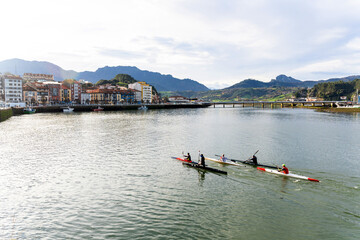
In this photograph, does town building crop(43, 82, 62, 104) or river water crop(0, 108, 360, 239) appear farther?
town building crop(43, 82, 62, 104)

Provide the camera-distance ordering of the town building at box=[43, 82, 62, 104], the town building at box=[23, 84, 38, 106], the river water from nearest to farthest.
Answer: the river water
the town building at box=[23, 84, 38, 106]
the town building at box=[43, 82, 62, 104]

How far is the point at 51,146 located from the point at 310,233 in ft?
156

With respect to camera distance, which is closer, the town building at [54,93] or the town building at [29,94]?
the town building at [29,94]

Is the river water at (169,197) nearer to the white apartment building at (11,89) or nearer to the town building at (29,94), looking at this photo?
the town building at (29,94)

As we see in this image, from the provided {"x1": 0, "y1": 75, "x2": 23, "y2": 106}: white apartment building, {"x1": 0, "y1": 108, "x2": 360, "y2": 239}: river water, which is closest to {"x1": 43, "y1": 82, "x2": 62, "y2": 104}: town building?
{"x1": 0, "y1": 75, "x2": 23, "y2": 106}: white apartment building

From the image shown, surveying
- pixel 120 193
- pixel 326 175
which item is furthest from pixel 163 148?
pixel 326 175

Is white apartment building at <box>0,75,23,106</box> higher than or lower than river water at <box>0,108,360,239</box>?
higher

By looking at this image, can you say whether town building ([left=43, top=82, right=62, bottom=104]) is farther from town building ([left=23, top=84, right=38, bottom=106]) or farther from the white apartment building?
the white apartment building

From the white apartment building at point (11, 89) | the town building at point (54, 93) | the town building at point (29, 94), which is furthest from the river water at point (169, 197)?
the town building at point (54, 93)

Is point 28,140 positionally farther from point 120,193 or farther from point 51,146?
point 120,193

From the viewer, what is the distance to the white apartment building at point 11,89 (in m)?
172

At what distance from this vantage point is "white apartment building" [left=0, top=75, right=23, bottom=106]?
17250 cm

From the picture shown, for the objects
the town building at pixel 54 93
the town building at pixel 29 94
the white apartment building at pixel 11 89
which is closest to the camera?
the white apartment building at pixel 11 89

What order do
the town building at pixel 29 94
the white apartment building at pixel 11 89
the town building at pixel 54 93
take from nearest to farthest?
the white apartment building at pixel 11 89 → the town building at pixel 29 94 → the town building at pixel 54 93
